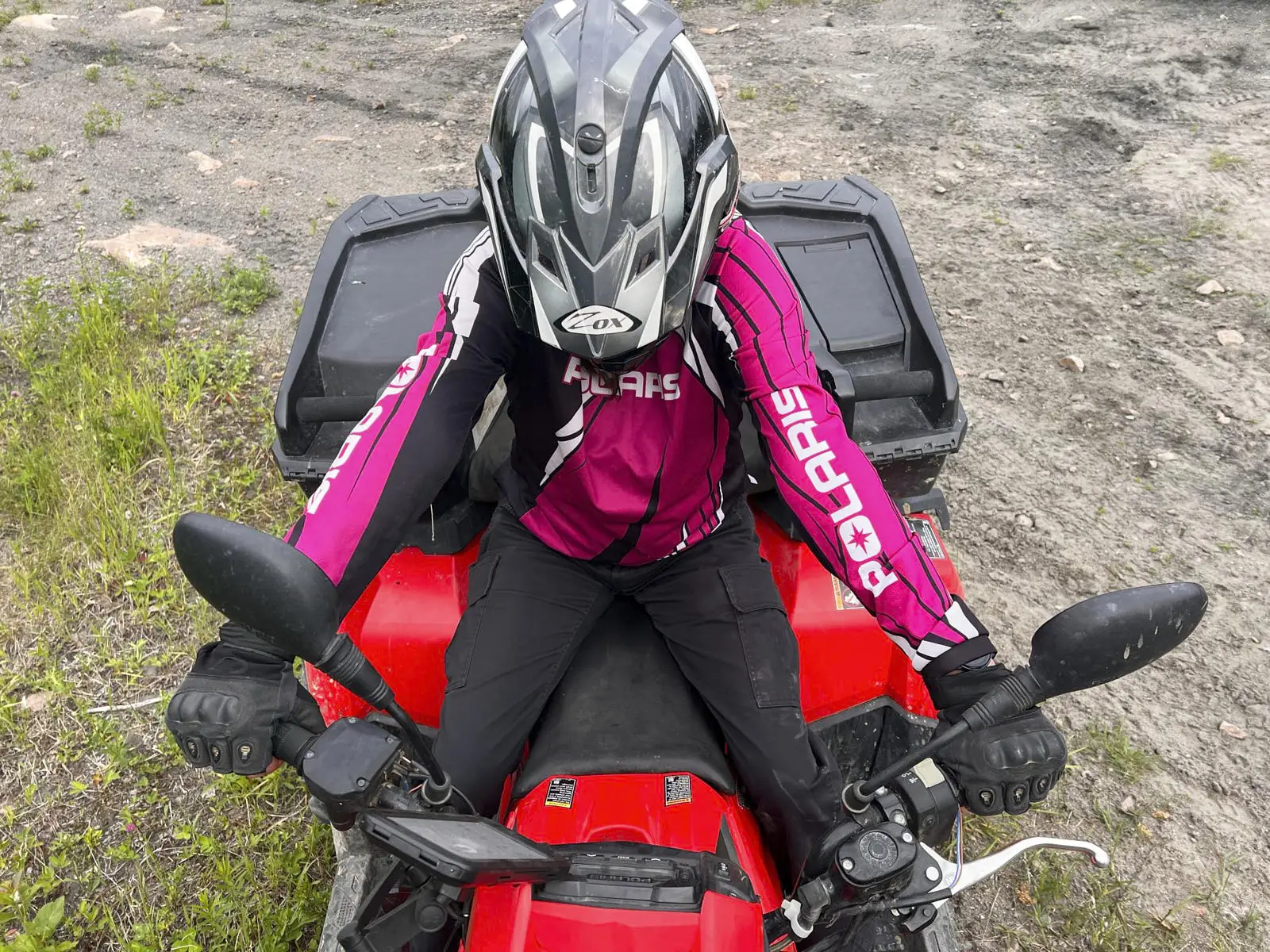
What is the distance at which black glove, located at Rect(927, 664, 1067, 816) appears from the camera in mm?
1524

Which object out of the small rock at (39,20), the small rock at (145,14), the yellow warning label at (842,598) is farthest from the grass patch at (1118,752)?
the small rock at (39,20)

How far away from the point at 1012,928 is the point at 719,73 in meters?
6.38

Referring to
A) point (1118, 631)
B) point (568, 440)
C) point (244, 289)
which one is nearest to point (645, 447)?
point (568, 440)

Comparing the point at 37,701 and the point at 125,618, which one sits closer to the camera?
the point at 37,701

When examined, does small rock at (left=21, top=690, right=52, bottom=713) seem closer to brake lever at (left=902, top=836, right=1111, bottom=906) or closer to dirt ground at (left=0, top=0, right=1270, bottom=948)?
dirt ground at (left=0, top=0, right=1270, bottom=948)

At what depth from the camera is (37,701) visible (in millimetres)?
3273

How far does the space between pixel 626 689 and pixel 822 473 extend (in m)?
0.64

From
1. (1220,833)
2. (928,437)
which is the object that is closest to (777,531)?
(928,437)

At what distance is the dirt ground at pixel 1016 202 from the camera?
3268mm

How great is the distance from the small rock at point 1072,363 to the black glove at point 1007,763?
11.5ft

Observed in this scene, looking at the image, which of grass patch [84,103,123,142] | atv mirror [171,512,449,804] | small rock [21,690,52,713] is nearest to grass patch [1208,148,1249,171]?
atv mirror [171,512,449,804]

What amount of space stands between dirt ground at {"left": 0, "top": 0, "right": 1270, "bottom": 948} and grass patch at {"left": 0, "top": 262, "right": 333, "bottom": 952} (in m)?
0.51

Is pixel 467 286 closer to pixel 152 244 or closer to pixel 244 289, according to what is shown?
pixel 244 289

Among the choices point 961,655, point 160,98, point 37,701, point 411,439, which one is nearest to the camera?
point 961,655
